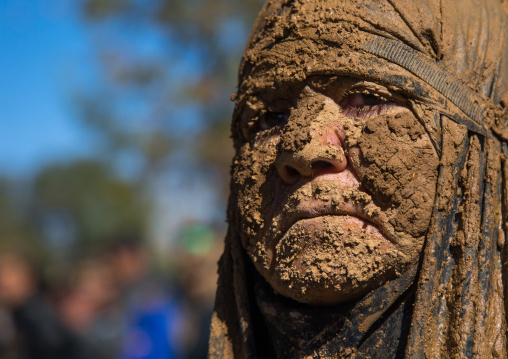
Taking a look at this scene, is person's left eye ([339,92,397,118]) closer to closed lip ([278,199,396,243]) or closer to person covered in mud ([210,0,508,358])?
person covered in mud ([210,0,508,358])

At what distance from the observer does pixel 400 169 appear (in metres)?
1.99

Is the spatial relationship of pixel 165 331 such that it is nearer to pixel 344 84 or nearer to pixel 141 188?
pixel 344 84

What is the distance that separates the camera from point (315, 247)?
199 centimetres

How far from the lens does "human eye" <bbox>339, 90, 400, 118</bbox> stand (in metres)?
2.08

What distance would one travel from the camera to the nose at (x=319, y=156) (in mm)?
2021

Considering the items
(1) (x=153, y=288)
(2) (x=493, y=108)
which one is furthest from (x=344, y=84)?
(1) (x=153, y=288)

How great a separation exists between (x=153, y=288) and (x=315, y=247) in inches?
172

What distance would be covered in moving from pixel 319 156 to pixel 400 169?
0.93 ft

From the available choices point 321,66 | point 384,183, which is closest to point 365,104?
point 321,66

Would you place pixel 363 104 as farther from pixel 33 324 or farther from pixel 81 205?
pixel 81 205

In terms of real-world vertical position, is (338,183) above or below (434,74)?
below

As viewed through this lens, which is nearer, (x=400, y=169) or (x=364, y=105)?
(x=400, y=169)

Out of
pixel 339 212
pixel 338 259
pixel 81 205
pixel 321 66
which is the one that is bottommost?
pixel 338 259

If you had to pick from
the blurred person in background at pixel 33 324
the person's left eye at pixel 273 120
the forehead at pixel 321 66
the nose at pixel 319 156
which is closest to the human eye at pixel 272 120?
the person's left eye at pixel 273 120
